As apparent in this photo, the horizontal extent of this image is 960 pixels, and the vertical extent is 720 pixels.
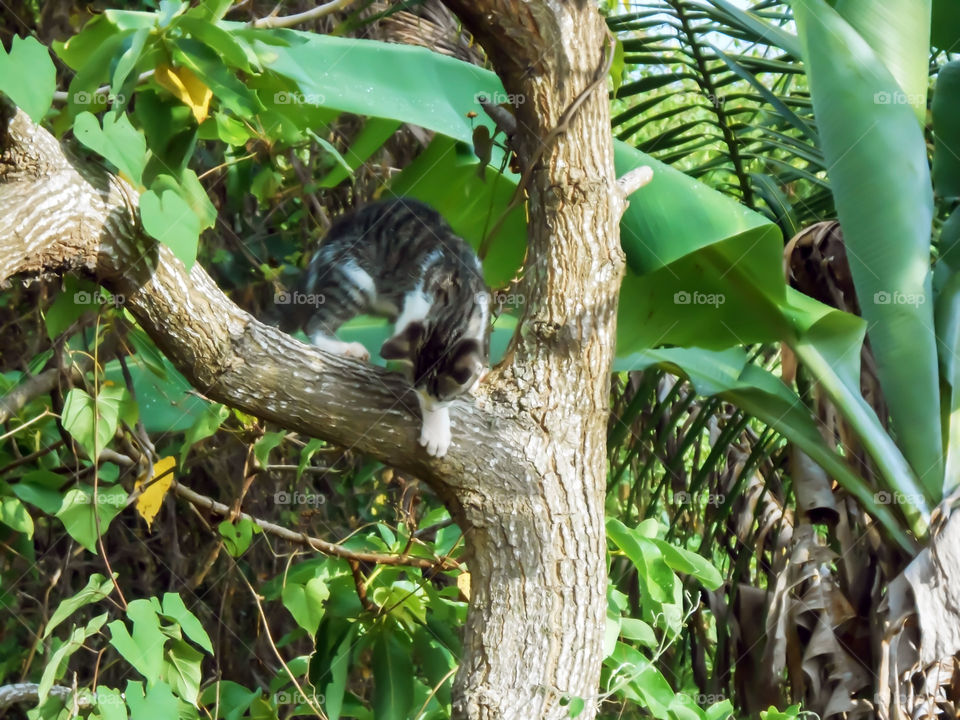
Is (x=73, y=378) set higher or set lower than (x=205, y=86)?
lower

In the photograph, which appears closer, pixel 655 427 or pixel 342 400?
pixel 342 400

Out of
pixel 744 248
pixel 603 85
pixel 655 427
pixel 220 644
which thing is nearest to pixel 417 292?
pixel 744 248

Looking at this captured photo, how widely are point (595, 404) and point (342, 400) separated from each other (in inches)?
15.5

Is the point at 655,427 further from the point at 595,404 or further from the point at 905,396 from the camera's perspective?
the point at 595,404

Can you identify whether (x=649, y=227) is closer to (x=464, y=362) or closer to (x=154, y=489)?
(x=464, y=362)

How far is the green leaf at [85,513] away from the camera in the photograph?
5.24ft

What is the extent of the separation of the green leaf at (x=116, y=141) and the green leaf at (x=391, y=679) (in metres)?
0.99

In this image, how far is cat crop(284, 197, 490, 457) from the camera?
79.0 inches

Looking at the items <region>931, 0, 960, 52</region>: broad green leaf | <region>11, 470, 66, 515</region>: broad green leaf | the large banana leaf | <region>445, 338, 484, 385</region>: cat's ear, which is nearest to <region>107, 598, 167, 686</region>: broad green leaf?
<region>11, 470, 66, 515</region>: broad green leaf

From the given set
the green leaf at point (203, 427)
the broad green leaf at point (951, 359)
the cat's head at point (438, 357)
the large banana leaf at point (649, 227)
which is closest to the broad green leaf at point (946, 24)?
the broad green leaf at point (951, 359)

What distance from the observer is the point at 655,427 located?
302 centimetres

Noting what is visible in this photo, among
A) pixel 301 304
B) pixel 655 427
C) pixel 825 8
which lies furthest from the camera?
pixel 655 427

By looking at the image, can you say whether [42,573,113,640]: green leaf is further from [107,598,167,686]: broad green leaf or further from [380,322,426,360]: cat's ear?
[380,322,426,360]: cat's ear

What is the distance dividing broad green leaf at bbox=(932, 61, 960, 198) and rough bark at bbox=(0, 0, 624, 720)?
1.22 meters
